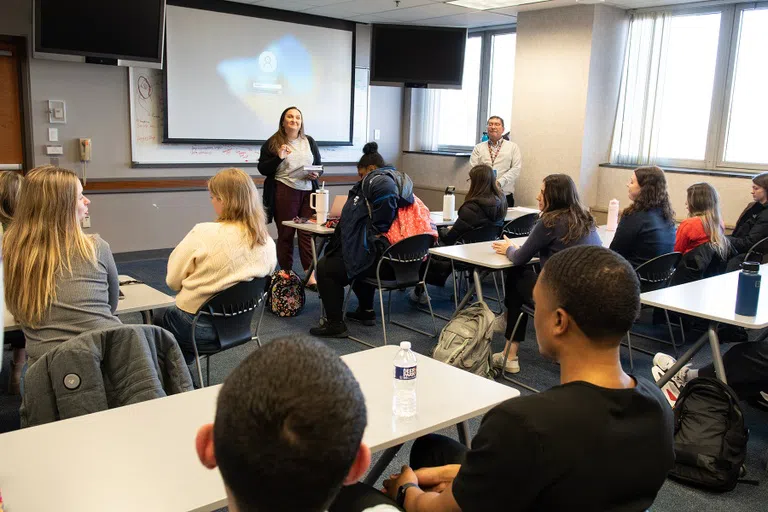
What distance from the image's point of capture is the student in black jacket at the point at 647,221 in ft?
13.3

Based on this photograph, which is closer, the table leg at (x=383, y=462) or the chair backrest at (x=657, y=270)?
the table leg at (x=383, y=462)

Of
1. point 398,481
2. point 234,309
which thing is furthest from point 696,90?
point 398,481

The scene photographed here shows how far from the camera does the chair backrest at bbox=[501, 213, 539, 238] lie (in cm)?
507

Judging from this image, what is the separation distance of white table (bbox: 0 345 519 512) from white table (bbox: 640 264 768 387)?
4.68 ft

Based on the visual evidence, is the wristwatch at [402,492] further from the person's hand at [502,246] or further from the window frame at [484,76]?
the window frame at [484,76]

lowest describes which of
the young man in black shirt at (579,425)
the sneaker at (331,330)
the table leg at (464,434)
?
the sneaker at (331,330)

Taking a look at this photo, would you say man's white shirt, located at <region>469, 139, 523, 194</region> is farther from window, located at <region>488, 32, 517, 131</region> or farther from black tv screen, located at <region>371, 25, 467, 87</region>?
black tv screen, located at <region>371, 25, 467, 87</region>

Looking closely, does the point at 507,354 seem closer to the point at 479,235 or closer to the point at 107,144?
the point at 479,235

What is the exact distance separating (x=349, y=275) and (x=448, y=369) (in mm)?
2383

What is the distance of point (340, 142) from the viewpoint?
8.04 m

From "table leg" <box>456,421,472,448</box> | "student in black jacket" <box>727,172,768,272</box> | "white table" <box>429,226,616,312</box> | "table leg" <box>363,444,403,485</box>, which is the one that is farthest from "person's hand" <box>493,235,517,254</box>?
"table leg" <box>363,444,403,485</box>

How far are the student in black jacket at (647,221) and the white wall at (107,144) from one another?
4.48 metres

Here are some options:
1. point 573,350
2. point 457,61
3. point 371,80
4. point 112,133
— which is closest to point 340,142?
point 371,80

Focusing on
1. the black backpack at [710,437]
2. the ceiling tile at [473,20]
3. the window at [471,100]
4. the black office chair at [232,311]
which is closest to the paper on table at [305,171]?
the black office chair at [232,311]
